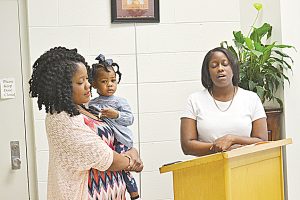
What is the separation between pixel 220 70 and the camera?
304 centimetres

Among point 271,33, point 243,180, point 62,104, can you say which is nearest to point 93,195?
point 62,104

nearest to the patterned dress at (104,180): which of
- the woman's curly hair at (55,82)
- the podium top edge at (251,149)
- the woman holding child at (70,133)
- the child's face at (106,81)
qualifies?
the woman holding child at (70,133)

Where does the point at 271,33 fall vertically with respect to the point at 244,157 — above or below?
above

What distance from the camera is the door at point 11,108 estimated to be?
371cm

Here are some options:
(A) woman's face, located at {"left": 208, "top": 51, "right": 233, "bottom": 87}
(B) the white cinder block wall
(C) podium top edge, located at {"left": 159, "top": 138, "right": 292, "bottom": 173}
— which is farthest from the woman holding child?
(B) the white cinder block wall

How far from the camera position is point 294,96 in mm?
3875

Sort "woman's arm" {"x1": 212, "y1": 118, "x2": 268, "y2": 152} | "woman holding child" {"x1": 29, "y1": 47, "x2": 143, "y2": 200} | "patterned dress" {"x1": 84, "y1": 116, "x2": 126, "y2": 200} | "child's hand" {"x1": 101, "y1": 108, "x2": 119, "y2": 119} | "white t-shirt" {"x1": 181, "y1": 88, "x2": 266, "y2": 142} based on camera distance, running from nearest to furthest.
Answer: "woman holding child" {"x1": 29, "y1": 47, "x2": 143, "y2": 200} < "patterned dress" {"x1": 84, "y1": 116, "x2": 126, "y2": 200} < "child's hand" {"x1": 101, "y1": 108, "x2": 119, "y2": 119} < "woman's arm" {"x1": 212, "y1": 118, "x2": 268, "y2": 152} < "white t-shirt" {"x1": 181, "y1": 88, "x2": 266, "y2": 142}

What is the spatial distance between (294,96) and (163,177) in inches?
43.5

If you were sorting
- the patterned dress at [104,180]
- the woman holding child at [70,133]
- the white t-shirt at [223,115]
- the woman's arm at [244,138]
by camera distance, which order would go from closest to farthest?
the woman holding child at [70,133] < the patterned dress at [104,180] < the woman's arm at [244,138] < the white t-shirt at [223,115]

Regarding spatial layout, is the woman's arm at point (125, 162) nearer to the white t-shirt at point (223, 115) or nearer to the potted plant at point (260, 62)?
the white t-shirt at point (223, 115)

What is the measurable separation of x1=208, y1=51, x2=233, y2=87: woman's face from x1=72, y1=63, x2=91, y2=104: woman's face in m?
0.97

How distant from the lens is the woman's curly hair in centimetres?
225

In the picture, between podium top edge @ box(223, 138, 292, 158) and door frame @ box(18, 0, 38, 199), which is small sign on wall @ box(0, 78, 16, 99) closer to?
door frame @ box(18, 0, 38, 199)

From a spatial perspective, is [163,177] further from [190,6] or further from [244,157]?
[244,157]
